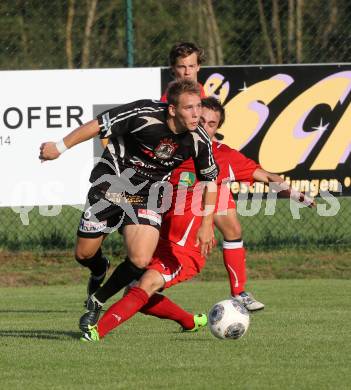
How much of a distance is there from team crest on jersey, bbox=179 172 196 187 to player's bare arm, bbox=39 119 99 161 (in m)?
1.10

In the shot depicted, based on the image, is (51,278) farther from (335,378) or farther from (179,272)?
(335,378)

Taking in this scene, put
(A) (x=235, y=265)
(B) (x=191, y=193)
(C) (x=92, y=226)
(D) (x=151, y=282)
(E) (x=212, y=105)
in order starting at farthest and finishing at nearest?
(A) (x=235, y=265) < (E) (x=212, y=105) < (B) (x=191, y=193) < (C) (x=92, y=226) < (D) (x=151, y=282)

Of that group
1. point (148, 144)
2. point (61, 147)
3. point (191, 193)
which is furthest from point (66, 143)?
point (191, 193)

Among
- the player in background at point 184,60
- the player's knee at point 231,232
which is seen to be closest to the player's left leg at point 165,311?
the player's knee at point 231,232

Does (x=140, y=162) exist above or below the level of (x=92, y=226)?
above

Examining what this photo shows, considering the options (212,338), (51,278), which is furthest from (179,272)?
(51,278)

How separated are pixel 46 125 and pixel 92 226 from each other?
14.4 ft

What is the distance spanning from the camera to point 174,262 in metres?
7.40

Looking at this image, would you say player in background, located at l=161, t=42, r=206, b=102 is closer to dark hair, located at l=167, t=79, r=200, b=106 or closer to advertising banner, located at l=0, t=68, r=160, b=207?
dark hair, located at l=167, t=79, r=200, b=106

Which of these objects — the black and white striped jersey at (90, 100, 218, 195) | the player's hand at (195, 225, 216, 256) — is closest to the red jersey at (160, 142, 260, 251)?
the black and white striped jersey at (90, 100, 218, 195)

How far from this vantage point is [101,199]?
24.8ft

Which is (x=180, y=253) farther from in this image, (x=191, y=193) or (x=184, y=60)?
(x=184, y=60)

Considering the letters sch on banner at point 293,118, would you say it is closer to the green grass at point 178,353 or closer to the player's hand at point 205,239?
the green grass at point 178,353

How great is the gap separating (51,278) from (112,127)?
5.09 meters
